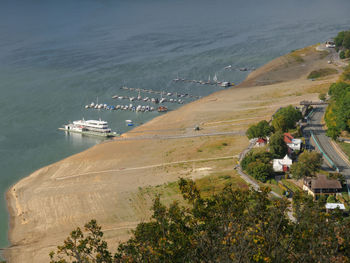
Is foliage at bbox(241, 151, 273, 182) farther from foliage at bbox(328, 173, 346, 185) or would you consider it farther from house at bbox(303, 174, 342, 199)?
foliage at bbox(328, 173, 346, 185)

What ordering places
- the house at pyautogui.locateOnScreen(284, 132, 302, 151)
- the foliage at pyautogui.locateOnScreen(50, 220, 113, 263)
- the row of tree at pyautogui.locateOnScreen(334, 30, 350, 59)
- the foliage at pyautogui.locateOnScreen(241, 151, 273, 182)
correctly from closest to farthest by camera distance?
the foliage at pyautogui.locateOnScreen(50, 220, 113, 263)
the foliage at pyautogui.locateOnScreen(241, 151, 273, 182)
the house at pyautogui.locateOnScreen(284, 132, 302, 151)
the row of tree at pyautogui.locateOnScreen(334, 30, 350, 59)

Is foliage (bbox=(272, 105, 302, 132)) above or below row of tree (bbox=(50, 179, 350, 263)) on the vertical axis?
below

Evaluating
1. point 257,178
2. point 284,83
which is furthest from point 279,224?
point 284,83

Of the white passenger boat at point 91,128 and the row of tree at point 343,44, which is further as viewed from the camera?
the row of tree at point 343,44

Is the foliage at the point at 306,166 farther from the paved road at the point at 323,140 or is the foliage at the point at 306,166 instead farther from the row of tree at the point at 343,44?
the row of tree at the point at 343,44

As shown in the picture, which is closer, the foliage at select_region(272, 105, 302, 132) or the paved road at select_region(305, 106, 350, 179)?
the paved road at select_region(305, 106, 350, 179)

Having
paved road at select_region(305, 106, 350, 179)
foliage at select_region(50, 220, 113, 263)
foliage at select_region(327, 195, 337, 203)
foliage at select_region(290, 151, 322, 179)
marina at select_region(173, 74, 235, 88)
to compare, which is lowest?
marina at select_region(173, 74, 235, 88)

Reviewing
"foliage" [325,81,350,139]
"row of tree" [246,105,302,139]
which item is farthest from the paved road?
"row of tree" [246,105,302,139]

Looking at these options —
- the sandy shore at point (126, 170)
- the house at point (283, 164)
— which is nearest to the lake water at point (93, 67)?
the sandy shore at point (126, 170)
